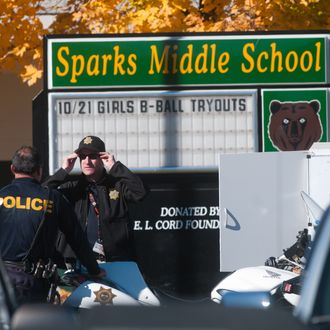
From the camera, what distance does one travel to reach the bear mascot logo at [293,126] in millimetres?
11234

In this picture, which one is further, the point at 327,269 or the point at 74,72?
the point at 74,72

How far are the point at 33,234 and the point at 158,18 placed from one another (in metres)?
5.93

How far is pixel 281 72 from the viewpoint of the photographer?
11.3 meters

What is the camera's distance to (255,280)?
8.07m

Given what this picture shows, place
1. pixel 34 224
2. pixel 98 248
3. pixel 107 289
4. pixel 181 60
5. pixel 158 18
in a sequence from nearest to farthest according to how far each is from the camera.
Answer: pixel 107 289 < pixel 34 224 < pixel 98 248 < pixel 181 60 < pixel 158 18

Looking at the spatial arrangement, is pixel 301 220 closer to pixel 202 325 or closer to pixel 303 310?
pixel 303 310

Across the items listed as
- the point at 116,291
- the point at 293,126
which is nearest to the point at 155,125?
the point at 293,126

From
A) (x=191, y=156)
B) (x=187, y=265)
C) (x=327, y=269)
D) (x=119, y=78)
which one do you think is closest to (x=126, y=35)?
(x=119, y=78)

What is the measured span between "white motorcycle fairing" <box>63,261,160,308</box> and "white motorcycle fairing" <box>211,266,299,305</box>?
1207 millimetres

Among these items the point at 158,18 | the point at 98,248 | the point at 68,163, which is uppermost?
the point at 158,18

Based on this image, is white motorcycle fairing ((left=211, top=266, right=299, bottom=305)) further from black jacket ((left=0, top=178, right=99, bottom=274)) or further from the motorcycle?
black jacket ((left=0, top=178, right=99, bottom=274))

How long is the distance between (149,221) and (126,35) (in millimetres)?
1966

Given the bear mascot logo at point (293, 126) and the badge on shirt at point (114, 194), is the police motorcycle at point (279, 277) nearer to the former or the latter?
the badge on shirt at point (114, 194)

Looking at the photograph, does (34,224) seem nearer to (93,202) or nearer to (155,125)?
(93,202)
